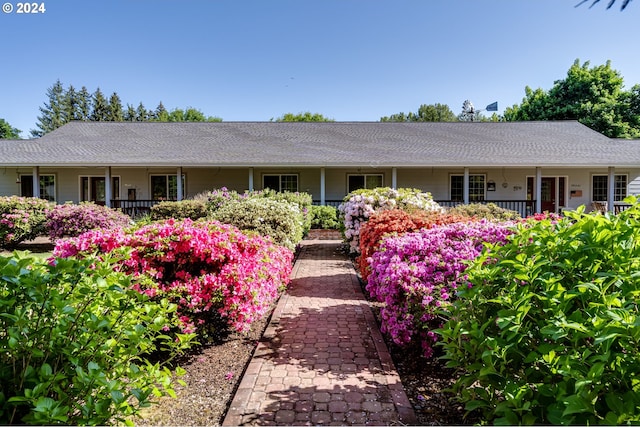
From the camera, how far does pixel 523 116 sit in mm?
37906

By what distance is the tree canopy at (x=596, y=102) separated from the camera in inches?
1250

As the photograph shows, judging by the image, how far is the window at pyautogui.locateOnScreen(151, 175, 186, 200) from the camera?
19.4 m

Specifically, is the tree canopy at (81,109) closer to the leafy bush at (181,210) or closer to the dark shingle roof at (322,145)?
the dark shingle roof at (322,145)

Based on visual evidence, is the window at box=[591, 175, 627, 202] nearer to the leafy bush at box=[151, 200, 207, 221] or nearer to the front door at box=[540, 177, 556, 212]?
the front door at box=[540, 177, 556, 212]

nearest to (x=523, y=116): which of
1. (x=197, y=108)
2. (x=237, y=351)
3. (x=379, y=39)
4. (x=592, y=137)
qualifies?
(x=592, y=137)

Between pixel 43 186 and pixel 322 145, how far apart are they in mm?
14733

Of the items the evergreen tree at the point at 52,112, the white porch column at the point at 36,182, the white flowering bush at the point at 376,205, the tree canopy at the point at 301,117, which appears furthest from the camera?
the evergreen tree at the point at 52,112

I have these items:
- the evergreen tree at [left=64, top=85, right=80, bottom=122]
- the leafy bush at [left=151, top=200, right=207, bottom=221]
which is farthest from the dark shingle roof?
the evergreen tree at [left=64, top=85, right=80, bottom=122]

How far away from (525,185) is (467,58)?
274 inches

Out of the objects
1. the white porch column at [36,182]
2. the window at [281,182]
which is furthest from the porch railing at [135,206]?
the window at [281,182]

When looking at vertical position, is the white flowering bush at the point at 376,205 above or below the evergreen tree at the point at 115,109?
below

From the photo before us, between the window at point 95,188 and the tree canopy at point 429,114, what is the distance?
5253 centimetres

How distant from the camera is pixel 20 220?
11766 millimetres

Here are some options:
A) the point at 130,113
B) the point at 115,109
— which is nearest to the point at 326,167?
the point at 115,109
